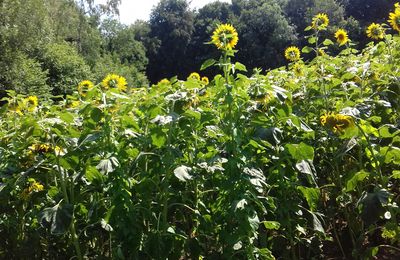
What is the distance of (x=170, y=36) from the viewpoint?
37.0 metres

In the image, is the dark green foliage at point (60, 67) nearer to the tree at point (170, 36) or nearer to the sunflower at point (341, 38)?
the tree at point (170, 36)

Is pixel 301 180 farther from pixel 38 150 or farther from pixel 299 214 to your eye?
pixel 38 150

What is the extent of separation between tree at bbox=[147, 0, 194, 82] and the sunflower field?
109 feet

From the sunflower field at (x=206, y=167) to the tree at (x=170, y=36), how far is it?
109 ft

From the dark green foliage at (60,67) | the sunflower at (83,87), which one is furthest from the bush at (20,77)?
the sunflower at (83,87)

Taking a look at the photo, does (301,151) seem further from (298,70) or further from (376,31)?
(376,31)

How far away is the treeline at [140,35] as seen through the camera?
1977cm

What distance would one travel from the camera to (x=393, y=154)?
6.02ft

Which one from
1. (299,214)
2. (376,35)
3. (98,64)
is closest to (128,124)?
(299,214)

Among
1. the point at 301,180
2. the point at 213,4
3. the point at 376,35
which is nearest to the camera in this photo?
the point at 301,180

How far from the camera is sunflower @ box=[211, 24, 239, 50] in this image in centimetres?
213

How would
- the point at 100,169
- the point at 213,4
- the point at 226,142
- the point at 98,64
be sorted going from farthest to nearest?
1. the point at 213,4
2. the point at 98,64
3. the point at 226,142
4. the point at 100,169

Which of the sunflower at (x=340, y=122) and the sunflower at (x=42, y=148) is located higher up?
the sunflower at (x=42, y=148)

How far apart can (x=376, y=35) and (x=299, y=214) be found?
6.64 feet
